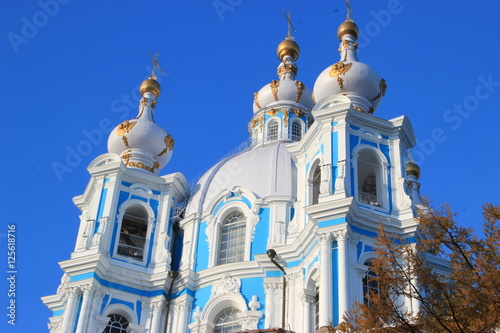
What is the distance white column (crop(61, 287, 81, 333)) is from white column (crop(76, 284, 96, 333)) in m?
0.20

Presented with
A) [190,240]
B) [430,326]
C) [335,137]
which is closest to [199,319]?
[190,240]

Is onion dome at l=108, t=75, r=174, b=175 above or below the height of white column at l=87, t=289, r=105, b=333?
above

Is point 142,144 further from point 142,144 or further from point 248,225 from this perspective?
point 248,225

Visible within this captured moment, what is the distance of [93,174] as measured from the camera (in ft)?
87.1

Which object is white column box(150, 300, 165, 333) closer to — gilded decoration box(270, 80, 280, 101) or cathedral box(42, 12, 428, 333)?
cathedral box(42, 12, 428, 333)

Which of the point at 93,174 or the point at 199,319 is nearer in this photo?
the point at 199,319

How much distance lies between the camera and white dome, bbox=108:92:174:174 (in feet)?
92.3

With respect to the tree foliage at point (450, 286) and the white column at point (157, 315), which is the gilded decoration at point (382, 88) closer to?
the white column at point (157, 315)

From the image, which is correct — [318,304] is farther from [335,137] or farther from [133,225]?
[133,225]

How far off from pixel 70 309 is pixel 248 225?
241 inches

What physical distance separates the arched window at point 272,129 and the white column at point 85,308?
34.5 feet

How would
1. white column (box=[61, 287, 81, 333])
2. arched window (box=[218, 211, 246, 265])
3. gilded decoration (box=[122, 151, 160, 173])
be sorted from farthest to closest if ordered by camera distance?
gilded decoration (box=[122, 151, 160, 173]), arched window (box=[218, 211, 246, 265]), white column (box=[61, 287, 81, 333])

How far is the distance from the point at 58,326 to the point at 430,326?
1589 cm

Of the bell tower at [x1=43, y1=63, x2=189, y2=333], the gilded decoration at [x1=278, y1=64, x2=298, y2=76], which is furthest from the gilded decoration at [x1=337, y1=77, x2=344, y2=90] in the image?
the gilded decoration at [x1=278, y1=64, x2=298, y2=76]
